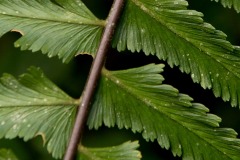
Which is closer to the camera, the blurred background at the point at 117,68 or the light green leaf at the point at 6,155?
the light green leaf at the point at 6,155

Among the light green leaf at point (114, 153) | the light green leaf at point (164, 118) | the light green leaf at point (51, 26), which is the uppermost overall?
the light green leaf at point (51, 26)

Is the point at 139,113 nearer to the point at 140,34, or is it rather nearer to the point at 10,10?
the point at 140,34

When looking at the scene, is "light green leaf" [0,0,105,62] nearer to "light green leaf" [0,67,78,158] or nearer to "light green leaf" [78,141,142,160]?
"light green leaf" [0,67,78,158]

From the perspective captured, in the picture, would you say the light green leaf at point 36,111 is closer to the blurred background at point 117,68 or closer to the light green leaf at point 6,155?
the light green leaf at point 6,155

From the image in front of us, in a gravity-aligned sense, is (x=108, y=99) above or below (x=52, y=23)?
below

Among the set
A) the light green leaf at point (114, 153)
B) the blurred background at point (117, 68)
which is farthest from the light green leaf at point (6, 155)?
the blurred background at point (117, 68)

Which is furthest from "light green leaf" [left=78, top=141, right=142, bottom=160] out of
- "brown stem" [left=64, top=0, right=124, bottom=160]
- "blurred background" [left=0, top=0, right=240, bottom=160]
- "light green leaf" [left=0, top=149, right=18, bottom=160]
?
"blurred background" [left=0, top=0, right=240, bottom=160]

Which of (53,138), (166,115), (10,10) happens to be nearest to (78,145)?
(53,138)
